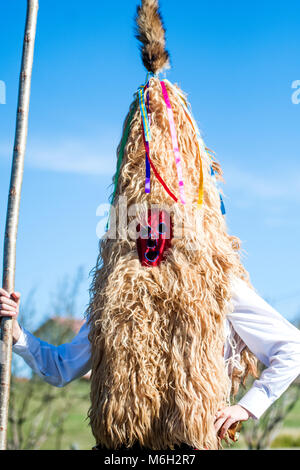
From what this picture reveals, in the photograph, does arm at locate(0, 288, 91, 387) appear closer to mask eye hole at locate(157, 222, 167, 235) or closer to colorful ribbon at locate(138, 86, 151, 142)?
mask eye hole at locate(157, 222, 167, 235)

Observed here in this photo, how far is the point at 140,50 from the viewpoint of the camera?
226 centimetres

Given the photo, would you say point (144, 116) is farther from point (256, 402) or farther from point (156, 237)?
point (256, 402)

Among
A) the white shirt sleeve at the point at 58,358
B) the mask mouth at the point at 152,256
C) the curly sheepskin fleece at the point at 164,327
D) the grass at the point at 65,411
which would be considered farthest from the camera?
the grass at the point at 65,411

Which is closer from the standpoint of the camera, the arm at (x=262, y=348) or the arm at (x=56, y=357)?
the arm at (x=262, y=348)

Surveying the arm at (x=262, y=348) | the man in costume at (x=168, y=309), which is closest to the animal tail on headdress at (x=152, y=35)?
the man in costume at (x=168, y=309)

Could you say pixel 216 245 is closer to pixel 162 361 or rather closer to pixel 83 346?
pixel 162 361

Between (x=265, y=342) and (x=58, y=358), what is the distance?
0.92 meters

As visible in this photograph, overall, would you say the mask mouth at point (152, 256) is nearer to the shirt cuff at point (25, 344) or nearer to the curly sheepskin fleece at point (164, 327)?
the curly sheepskin fleece at point (164, 327)

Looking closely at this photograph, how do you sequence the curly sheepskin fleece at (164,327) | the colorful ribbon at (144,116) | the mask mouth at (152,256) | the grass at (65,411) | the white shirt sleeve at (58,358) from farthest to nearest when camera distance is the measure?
the grass at (65,411) < the white shirt sleeve at (58,358) < the colorful ribbon at (144,116) < the mask mouth at (152,256) < the curly sheepskin fleece at (164,327)

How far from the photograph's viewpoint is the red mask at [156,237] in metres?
2.04

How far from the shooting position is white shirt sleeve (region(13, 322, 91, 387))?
2.25m

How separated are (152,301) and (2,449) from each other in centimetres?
84

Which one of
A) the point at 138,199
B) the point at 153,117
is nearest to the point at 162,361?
the point at 138,199

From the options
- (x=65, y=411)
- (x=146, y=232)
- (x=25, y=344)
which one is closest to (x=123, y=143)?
(x=146, y=232)
